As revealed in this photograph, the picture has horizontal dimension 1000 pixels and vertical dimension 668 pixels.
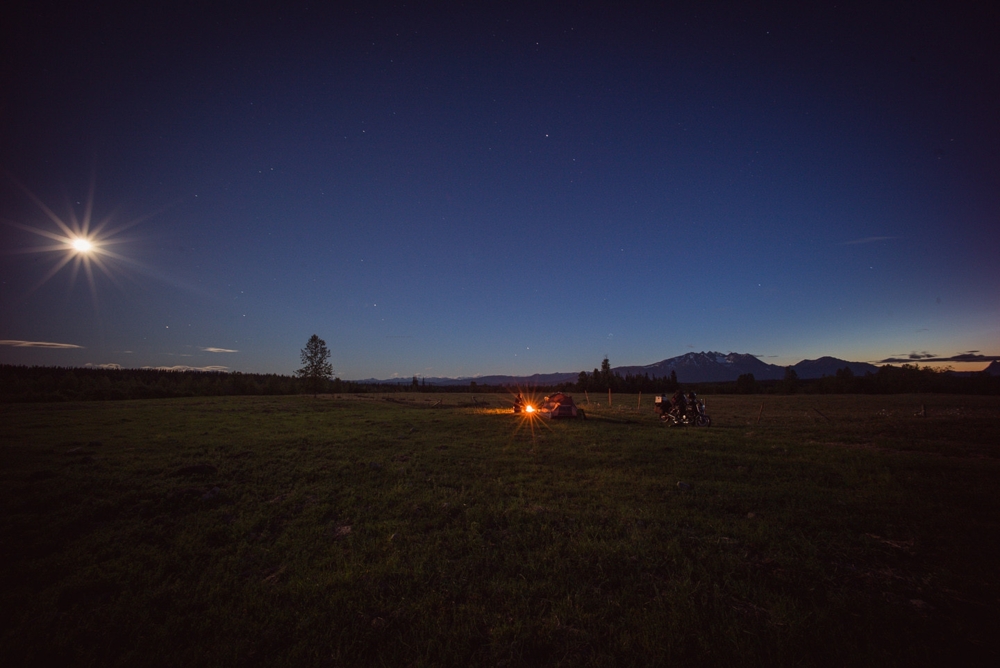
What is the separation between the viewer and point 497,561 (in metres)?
6.63

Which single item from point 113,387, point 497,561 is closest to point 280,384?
point 113,387

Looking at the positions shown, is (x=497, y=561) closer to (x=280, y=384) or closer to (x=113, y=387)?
(x=113, y=387)

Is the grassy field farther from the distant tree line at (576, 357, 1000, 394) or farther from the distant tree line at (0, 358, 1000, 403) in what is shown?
the distant tree line at (576, 357, 1000, 394)

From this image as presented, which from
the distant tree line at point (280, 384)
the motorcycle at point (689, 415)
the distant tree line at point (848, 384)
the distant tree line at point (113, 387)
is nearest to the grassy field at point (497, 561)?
the motorcycle at point (689, 415)

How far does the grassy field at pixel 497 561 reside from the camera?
455 centimetres

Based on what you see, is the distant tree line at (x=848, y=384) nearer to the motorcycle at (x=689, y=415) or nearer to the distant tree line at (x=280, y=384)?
the distant tree line at (x=280, y=384)

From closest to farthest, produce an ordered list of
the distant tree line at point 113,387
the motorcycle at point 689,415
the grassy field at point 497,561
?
the grassy field at point 497,561
the motorcycle at point 689,415
the distant tree line at point 113,387

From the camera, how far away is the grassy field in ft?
14.9

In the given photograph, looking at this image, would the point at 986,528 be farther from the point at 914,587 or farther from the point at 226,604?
the point at 226,604

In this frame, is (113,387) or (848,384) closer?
(113,387)

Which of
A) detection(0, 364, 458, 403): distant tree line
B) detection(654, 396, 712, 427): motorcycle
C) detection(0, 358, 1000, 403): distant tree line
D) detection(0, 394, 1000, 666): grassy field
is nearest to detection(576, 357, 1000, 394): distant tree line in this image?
detection(0, 358, 1000, 403): distant tree line

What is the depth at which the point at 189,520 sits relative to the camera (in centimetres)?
858

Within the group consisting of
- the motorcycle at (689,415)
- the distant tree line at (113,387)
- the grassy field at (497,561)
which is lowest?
the grassy field at (497,561)

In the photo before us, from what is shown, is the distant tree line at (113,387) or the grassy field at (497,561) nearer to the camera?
the grassy field at (497,561)
